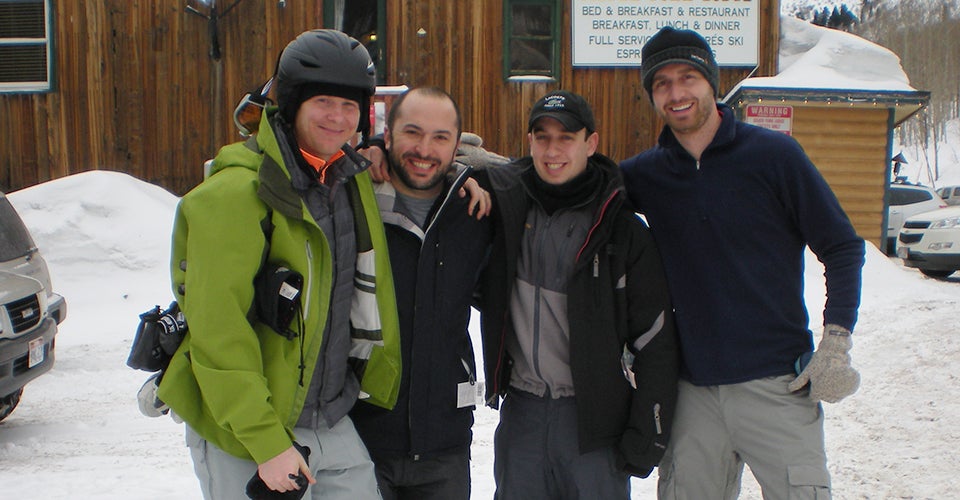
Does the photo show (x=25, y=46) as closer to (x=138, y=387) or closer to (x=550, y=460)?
(x=138, y=387)

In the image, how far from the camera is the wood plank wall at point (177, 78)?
12.6 meters

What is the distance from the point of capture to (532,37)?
42.4 feet

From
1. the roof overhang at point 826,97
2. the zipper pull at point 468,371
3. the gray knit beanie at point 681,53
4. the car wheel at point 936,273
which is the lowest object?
the car wheel at point 936,273

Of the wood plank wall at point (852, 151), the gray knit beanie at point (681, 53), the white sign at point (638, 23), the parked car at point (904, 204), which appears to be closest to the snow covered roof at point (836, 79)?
the wood plank wall at point (852, 151)

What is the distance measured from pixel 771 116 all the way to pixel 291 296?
463 inches

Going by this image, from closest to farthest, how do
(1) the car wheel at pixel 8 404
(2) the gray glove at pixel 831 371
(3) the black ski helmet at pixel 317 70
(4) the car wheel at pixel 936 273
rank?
(3) the black ski helmet at pixel 317 70 → (2) the gray glove at pixel 831 371 → (1) the car wheel at pixel 8 404 → (4) the car wheel at pixel 936 273

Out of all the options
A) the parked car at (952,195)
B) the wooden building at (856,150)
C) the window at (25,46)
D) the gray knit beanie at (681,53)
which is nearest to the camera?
the gray knit beanie at (681,53)

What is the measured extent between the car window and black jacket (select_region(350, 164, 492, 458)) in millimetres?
3653

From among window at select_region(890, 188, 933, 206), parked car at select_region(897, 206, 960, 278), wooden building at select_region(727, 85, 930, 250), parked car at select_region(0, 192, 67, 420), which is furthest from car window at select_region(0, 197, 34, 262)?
window at select_region(890, 188, 933, 206)

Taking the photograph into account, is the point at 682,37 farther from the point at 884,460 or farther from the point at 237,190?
the point at 884,460

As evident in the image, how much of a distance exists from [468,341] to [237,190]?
1066mm

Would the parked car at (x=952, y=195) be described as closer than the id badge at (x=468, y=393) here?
No

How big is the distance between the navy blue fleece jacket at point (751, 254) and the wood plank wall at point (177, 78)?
1020 centimetres

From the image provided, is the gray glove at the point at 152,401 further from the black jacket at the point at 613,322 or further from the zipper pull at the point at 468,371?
the black jacket at the point at 613,322
